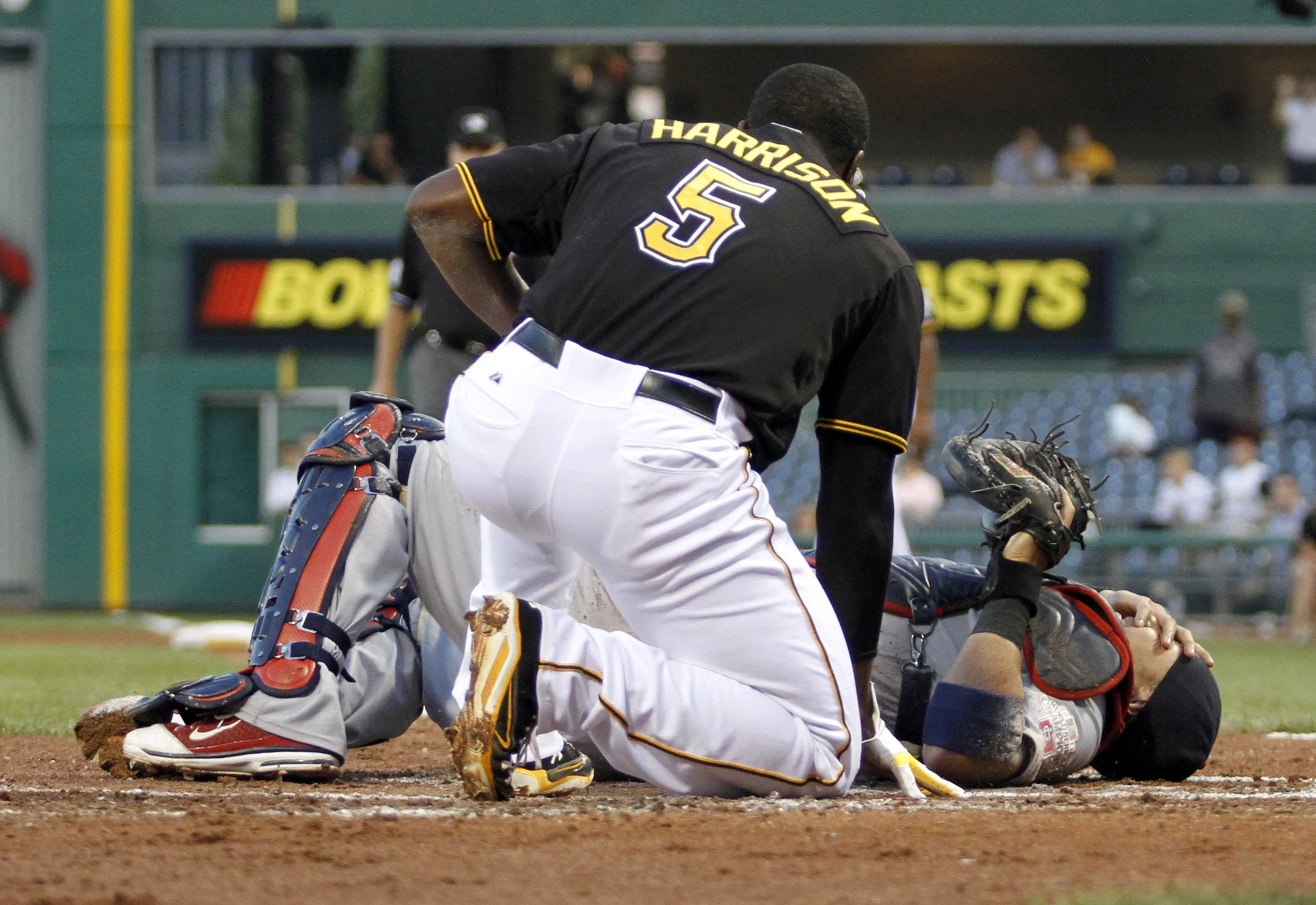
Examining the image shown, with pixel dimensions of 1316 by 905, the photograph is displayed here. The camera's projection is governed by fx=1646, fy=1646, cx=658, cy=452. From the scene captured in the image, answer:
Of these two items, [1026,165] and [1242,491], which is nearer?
[1242,491]

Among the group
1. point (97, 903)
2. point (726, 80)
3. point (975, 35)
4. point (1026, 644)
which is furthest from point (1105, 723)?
point (726, 80)

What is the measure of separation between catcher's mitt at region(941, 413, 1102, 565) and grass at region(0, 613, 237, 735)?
9.44 ft

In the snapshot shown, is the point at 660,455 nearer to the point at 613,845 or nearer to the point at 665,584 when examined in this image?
the point at 665,584

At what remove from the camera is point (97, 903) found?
7.35 feet

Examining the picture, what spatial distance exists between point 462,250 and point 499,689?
1.07 metres

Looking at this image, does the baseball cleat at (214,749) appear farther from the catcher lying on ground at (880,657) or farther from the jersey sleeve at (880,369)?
the jersey sleeve at (880,369)

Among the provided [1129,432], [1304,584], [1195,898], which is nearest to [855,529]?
[1195,898]

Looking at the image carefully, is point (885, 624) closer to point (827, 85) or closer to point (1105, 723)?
point (1105, 723)

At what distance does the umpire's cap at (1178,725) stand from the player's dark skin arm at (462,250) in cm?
173

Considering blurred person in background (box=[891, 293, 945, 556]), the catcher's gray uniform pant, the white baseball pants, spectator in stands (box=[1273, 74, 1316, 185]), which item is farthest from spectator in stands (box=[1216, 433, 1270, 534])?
the white baseball pants

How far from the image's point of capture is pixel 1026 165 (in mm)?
17484

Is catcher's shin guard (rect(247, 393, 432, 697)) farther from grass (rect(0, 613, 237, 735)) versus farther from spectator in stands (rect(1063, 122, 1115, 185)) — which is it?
spectator in stands (rect(1063, 122, 1115, 185))

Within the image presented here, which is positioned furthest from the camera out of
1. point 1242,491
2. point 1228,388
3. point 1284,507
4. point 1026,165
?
point 1026,165

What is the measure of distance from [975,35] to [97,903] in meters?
16.1
